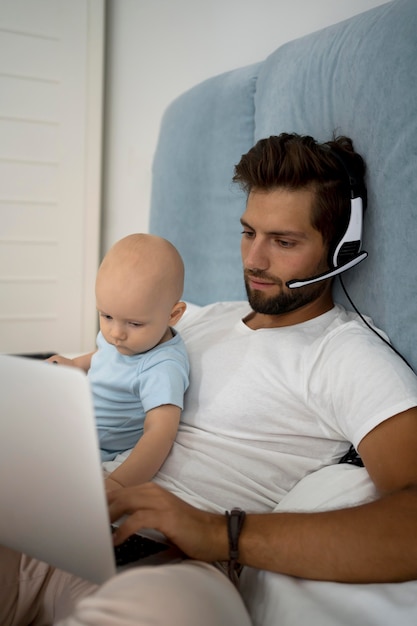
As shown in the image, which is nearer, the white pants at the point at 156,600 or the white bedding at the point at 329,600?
the white pants at the point at 156,600

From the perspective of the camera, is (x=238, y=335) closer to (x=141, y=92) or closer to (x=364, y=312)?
(x=364, y=312)

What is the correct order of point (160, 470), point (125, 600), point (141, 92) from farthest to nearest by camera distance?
point (141, 92)
point (160, 470)
point (125, 600)

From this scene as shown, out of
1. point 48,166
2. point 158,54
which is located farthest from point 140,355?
point 48,166

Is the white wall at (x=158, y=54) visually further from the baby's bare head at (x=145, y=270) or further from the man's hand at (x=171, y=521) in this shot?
the man's hand at (x=171, y=521)

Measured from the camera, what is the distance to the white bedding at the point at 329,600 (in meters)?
0.80

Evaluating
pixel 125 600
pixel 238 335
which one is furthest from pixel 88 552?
pixel 238 335

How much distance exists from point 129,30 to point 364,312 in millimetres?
2391

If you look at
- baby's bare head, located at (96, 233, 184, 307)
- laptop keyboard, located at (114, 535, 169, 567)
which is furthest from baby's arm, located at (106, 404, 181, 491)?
baby's bare head, located at (96, 233, 184, 307)

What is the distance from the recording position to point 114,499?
94 cm

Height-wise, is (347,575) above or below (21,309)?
above

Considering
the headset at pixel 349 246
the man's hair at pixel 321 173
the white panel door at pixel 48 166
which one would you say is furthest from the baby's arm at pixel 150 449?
the white panel door at pixel 48 166

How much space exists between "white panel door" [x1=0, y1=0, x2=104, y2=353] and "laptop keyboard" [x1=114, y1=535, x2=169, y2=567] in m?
2.55

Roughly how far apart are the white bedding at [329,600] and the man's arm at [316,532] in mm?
16

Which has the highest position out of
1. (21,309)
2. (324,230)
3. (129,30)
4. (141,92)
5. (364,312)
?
(129,30)
